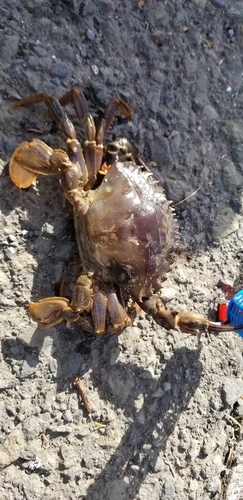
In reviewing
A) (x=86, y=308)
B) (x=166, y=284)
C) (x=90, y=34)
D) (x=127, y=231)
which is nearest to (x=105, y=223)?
(x=127, y=231)

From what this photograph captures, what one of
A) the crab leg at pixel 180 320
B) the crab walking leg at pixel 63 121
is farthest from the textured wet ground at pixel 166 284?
the crab leg at pixel 180 320

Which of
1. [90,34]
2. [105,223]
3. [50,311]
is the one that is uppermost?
[90,34]

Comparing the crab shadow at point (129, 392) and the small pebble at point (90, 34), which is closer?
the crab shadow at point (129, 392)

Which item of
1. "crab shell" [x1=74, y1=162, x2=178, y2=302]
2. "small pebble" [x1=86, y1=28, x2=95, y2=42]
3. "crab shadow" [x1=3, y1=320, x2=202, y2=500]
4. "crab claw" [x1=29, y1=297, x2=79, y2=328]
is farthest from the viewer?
"small pebble" [x1=86, y1=28, x2=95, y2=42]

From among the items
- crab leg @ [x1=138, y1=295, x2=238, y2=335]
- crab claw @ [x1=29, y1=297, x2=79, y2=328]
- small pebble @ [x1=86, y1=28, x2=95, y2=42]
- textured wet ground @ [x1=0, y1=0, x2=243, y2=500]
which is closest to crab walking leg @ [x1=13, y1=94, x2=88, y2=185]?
textured wet ground @ [x1=0, y1=0, x2=243, y2=500]

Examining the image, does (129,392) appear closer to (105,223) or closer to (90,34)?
(105,223)

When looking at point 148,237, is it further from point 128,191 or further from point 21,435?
point 21,435

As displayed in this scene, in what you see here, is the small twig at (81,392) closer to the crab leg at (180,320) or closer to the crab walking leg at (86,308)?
the crab walking leg at (86,308)

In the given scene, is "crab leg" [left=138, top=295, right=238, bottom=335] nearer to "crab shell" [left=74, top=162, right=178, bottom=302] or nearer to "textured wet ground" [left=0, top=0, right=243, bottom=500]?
"crab shell" [left=74, top=162, right=178, bottom=302]
